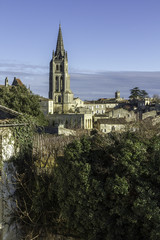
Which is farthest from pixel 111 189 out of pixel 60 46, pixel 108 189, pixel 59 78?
pixel 60 46

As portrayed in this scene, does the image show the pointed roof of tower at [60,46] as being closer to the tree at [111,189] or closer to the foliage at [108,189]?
the foliage at [108,189]

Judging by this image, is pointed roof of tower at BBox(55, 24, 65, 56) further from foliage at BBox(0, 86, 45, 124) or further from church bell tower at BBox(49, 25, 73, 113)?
foliage at BBox(0, 86, 45, 124)

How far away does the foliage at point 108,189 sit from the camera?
7766mm

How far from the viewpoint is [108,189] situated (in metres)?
8.11

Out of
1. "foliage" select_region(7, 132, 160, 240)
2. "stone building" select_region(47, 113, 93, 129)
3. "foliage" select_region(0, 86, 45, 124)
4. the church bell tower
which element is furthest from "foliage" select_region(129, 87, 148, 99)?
"foliage" select_region(7, 132, 160, 240)

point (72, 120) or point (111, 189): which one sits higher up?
point (111, 189)

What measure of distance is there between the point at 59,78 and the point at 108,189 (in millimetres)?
73510

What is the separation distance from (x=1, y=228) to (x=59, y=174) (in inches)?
116

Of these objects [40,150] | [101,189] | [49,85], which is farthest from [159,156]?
→ [49,85]

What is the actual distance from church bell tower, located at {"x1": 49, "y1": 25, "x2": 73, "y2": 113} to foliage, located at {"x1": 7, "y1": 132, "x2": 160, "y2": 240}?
217 feet

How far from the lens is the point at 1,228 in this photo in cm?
1027

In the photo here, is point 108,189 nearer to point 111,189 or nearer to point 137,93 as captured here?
point 111,189

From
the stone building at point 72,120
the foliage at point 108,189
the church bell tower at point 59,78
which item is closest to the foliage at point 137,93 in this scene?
the church bell tower at point 59,78

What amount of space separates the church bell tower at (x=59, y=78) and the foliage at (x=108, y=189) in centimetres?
6620
